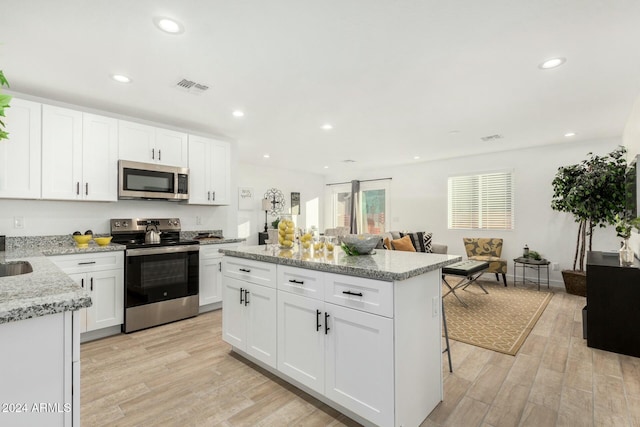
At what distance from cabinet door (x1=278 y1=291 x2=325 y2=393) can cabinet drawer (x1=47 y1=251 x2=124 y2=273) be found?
210cm

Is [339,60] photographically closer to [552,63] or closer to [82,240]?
[552,63]

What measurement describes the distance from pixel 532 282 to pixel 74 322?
256 inches

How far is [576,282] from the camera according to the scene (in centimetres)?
469

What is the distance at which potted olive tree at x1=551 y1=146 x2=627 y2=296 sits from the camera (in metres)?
4.19

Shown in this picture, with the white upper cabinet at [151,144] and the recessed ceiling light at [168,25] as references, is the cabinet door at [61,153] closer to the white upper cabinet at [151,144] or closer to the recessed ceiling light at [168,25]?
the white upper cabinet at [151,144]

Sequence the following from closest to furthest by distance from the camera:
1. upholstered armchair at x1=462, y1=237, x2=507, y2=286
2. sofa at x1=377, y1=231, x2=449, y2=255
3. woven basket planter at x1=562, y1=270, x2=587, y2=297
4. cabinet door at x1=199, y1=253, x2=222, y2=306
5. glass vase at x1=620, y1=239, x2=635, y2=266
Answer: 1. glass vase at x1=620, y1=239, x2=635, y2=266
2. cabinet door at x1=199, y1=253, x2=222, y2=306
3. woven basket planter at x1=562, y1=270, x2=587, y2=297
4. upholstered armchair at x1=462, y1=237, x2=507, y2=286
5. sofa at x1=377, y1=231, x2=449, y2=255

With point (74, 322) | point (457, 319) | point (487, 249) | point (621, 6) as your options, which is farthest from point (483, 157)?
point (74, 322)

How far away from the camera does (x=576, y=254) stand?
4863mm

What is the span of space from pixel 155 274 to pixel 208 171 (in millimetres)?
1536

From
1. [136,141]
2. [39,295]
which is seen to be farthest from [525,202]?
[39,295]

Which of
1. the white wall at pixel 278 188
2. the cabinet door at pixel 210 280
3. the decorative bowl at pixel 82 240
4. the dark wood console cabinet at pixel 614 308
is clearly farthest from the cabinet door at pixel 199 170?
the dark wood console cabinet at pixel 614 308

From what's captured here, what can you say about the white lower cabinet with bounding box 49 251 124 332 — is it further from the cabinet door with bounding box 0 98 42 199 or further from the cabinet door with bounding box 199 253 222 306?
the cabinet door with bounding box 199 253 222 306

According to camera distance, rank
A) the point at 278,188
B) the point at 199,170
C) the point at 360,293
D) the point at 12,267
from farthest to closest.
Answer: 1. the point at 278,188
2. the point at 199,170
3. the point at 360,293
4. the point at 12,267

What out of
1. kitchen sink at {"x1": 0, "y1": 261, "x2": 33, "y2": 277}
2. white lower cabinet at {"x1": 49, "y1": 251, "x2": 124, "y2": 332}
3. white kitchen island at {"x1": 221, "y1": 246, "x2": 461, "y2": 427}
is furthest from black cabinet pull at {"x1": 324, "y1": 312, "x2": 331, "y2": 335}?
white lower cabinet at {"x1": 49, "y1": 251, "x2": 124, "y2": 332}
